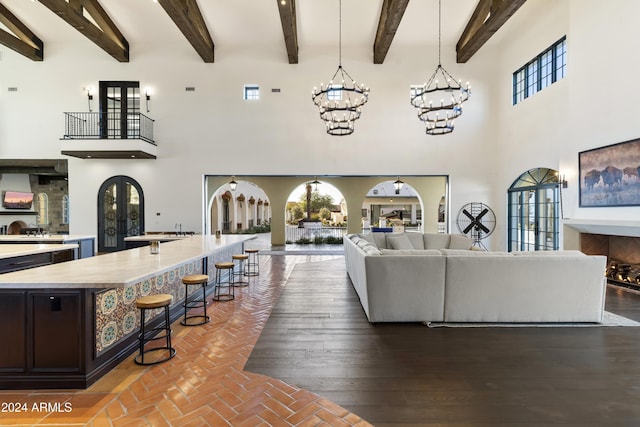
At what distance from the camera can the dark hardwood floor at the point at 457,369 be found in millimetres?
2162

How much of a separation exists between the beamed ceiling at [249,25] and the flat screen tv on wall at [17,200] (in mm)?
4941

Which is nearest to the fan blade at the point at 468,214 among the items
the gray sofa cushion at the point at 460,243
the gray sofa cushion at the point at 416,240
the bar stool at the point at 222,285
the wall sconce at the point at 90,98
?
the gray sofa cushion at the point at 460,243

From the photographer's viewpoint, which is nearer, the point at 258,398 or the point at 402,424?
the point at 402,424

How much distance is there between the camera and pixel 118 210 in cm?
945

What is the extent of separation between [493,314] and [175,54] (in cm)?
1054

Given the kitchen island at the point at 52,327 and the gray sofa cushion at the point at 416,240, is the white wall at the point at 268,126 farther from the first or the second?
the kitchen island at the point at 52,327

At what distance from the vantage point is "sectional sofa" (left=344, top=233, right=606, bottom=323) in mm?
3777

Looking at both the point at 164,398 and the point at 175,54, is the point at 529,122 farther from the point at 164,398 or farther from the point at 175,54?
the point at 175,54

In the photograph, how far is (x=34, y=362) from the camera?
2482 millimetres

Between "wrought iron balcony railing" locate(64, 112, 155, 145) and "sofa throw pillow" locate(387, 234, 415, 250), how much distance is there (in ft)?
24.4

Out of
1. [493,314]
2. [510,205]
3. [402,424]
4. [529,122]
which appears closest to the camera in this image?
[402,424]

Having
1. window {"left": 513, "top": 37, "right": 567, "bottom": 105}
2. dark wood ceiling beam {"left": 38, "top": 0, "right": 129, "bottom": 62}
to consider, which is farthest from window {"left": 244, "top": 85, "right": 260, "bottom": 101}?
window {"left": 513, "top": 37, "right": 567, "bottom": 105}

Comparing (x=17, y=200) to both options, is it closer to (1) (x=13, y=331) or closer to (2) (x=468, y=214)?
(1) (x=13, y=331)

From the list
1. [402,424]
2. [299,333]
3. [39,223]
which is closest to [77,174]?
[39,223]
